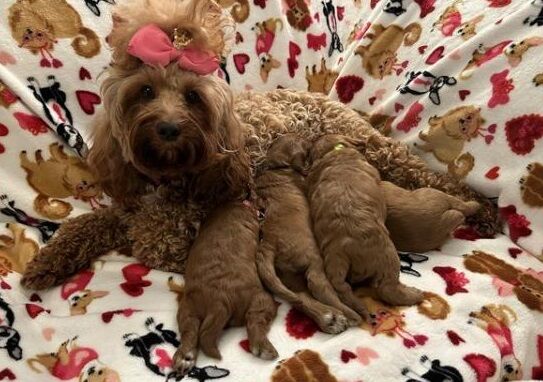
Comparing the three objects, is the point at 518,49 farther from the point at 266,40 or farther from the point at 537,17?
the point at 266,40

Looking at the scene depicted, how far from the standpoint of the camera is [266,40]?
2.56 m

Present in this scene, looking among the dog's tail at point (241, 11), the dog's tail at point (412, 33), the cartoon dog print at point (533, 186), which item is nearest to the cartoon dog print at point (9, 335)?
the dog's tail at point (241, 11)

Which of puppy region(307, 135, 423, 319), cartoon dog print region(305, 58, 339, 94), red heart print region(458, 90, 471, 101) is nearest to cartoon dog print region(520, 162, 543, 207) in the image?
red heart print region(458, 90, 471, 101)

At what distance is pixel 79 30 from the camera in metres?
2.21

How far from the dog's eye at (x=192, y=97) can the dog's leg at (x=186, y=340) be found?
0.64 m

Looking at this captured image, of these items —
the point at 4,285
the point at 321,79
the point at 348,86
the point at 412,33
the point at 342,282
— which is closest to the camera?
the point at 342,282

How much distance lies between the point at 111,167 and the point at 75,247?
307 millimetres

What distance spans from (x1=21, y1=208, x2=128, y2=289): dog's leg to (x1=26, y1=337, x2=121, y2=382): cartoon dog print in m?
0.32

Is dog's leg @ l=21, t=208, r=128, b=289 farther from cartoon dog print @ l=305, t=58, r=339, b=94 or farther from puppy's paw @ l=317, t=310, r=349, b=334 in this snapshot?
cartoon dog print @ l=305, t=58, r=339, b=94

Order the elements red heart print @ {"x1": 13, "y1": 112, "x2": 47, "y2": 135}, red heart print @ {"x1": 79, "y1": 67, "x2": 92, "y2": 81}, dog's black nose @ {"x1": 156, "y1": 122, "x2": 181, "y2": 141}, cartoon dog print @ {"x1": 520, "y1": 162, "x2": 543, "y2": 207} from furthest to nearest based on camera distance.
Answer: red heart print @ {"x1": 79, "y1": 67, "x2": 92, "y2": 81}, red heart print @ {"x1": 13, "y1": 112, "x2": 47, "y2": 135}, cartoon dog print @ {"x1": 520, "y1": 162, "x2": 543, "y2": 207}, dog's black nose @ {"x1": 156, "y1": 122, "x2": 181, "y2": 141}

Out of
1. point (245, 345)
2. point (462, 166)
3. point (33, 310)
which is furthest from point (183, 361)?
point (462, 166)

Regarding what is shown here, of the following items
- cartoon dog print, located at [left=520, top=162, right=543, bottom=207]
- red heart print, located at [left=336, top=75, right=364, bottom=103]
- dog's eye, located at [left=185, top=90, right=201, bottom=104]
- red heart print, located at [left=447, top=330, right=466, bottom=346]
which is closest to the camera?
red heart print, located at [left=447, top=330, right=466, bottom=346]

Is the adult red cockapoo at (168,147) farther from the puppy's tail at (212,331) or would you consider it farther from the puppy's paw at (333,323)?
the puppy's paw at (333,323)

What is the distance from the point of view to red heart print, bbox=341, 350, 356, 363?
154 cm
